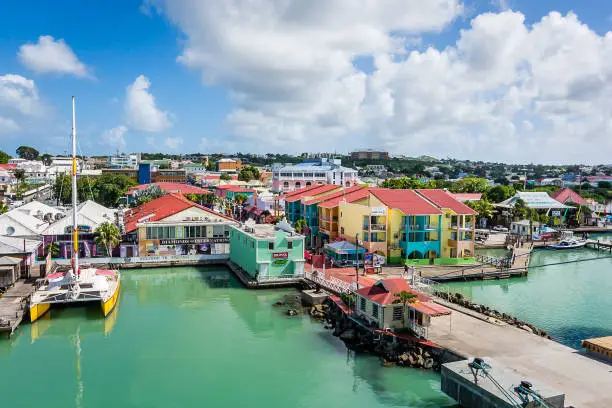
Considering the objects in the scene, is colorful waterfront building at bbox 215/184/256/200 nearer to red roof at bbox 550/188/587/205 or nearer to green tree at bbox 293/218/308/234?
green tree at bbox 293/218/308/234

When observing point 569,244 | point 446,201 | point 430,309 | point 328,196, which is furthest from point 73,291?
point 569,244

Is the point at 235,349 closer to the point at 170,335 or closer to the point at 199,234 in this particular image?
the point at 170,335

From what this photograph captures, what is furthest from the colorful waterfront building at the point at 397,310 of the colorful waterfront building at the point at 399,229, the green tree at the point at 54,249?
the green tree at the point at 54,249

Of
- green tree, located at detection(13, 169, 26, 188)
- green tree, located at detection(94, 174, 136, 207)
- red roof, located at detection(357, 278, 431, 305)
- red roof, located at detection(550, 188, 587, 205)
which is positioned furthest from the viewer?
green tree, located at detection(13, 169, 26, 188)

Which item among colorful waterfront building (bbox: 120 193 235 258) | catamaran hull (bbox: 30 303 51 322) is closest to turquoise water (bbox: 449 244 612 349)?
colorful waterfront building (bbox: 120 193 235 258)

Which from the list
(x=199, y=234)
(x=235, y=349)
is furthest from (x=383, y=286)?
(x=199, y=234)

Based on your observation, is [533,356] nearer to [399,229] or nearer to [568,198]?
[399,229]

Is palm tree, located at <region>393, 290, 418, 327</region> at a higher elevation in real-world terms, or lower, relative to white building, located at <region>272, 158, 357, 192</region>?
lower
